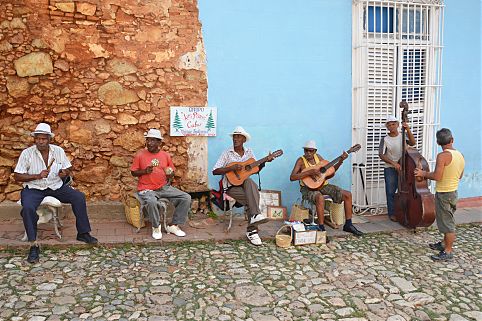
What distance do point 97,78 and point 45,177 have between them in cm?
152

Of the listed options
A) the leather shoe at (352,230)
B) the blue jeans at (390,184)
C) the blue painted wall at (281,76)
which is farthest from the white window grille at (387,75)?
the leather shoe at (352,230)

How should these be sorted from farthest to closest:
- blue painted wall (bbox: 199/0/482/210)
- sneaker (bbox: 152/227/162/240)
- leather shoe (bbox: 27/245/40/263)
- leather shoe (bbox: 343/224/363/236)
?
blue painted wall (bbox: 199/0/482/210) → leather shoe (bbox: 343/224/363/236) → sneaker (bbox: 152/227/162/240) → leather shoe (bbox: 27/245/40/263)

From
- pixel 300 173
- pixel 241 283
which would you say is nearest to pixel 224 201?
pixel 300 173

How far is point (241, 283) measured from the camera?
425 centimetres

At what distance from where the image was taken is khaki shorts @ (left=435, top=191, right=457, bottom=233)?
16.2 ft

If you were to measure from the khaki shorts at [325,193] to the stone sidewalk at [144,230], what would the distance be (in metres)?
0.40

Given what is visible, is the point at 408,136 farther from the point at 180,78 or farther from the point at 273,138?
the point at 180,78

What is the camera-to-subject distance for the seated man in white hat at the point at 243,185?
5355mm

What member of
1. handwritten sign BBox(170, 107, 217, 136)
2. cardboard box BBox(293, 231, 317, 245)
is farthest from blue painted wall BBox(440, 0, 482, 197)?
handwritten sign BBox(170, 107, 217, 136)

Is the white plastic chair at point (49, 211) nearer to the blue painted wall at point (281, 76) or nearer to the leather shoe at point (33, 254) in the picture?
the leather shoe at point (33, 254)

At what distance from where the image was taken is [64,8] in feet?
18.4

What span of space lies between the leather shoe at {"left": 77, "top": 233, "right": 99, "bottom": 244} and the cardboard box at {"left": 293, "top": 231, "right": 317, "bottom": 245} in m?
2.18

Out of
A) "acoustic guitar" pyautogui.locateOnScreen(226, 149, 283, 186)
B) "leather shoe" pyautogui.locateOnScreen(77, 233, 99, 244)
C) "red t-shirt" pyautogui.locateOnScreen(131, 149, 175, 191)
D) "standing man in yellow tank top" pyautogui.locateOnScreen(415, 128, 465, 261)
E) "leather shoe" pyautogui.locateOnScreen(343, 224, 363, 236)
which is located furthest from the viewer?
"leather shoe" pyautogui.locateOnScreen(343, 224, 363, 236)

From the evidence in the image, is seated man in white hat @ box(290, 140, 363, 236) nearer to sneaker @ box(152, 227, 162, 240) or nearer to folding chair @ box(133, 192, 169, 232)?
folding chair @ box(133, 192, 169, 232)
